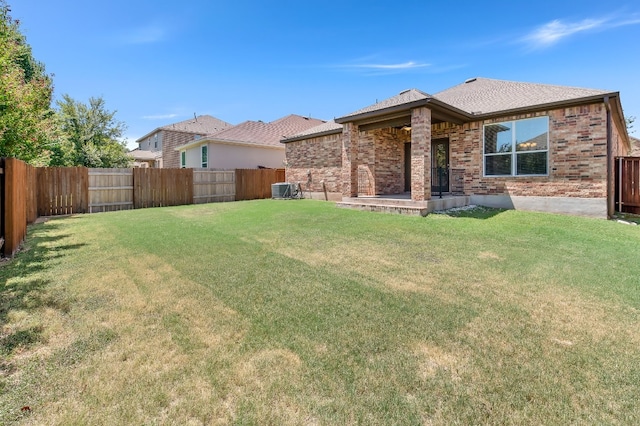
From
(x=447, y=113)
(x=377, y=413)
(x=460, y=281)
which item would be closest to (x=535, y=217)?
(x=447, y=113)

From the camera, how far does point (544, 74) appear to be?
1600 centimetres

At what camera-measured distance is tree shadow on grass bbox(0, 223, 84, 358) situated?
2.74 meters

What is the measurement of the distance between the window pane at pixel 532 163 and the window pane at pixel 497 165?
0.29 m

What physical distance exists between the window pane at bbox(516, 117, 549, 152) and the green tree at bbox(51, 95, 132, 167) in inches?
957

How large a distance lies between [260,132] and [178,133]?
412 inches

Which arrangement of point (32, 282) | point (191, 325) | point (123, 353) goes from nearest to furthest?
1. point (123, 353)
2. point (191, 325)
3. point (32, 282)

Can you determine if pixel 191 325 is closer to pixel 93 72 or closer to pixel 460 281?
pixel 460 281

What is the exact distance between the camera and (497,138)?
10.8 metres

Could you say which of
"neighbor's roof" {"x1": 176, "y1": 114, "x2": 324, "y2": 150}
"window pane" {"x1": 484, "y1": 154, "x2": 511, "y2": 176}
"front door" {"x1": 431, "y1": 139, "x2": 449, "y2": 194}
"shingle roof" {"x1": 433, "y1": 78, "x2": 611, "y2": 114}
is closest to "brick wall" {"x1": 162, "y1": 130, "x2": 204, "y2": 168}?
"neighbor's roof" {"x1": 176, "y1": 114, "x2": 324, "y2": 150}

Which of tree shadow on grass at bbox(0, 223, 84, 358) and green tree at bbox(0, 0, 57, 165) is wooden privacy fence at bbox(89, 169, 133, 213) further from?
tree shadow on grass at bbox(0, 223, 84, 358)

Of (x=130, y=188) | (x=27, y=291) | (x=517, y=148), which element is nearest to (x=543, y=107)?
(x=517, y=148)

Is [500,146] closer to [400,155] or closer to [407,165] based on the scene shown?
[407,165]

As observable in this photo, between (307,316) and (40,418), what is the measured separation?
206 cm

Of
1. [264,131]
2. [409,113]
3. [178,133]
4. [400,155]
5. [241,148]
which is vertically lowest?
[400,155]
